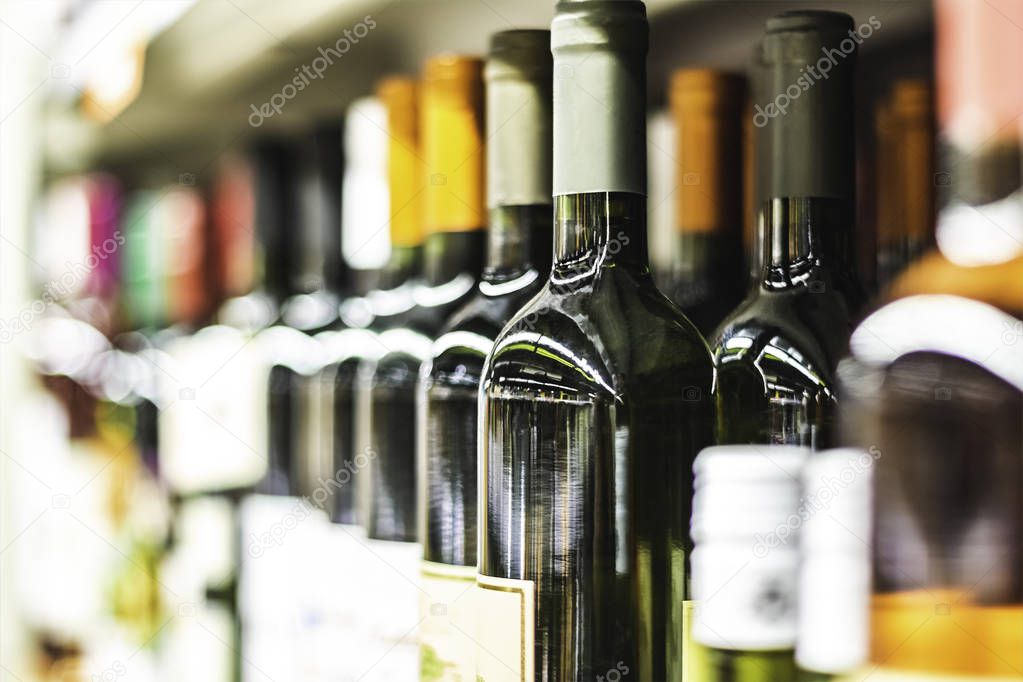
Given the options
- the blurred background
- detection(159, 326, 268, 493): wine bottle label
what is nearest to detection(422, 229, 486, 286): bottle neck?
the blurred background

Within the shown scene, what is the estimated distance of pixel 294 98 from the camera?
1.24 m

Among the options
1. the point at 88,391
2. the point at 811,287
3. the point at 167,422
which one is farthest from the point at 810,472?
the point at 88,391

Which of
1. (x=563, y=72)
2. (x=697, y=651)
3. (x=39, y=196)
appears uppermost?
(x=39, y=196)

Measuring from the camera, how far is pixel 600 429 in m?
0.53

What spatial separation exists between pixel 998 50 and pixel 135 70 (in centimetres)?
100

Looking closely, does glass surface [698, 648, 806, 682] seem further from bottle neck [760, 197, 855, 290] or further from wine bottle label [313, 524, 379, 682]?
wine bottle label [313, 524, 379, 682]

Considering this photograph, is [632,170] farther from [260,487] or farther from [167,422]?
[167,422]

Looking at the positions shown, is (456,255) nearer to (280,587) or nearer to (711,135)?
(711,135)

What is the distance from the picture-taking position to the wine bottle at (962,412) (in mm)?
371

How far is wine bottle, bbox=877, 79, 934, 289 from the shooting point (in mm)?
574

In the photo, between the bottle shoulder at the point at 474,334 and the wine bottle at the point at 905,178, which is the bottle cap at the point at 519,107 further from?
the wine bottle at the point at 905,178

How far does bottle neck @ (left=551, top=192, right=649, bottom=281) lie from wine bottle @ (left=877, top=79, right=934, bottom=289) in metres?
0.13

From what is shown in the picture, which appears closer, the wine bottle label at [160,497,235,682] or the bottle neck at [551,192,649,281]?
the bottle neck at [551,192,649,281]

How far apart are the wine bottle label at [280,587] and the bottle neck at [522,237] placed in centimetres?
31
